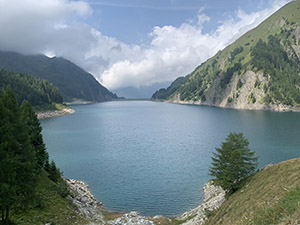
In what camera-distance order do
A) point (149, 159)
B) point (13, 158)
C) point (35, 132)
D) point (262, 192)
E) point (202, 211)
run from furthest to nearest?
point (149, 159), point (35, 132), point (202, 211), point (262, 192), point (13, 158)

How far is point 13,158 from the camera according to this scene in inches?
882

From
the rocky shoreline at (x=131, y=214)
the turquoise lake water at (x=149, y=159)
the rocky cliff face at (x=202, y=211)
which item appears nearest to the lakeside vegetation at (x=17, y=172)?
the rocky shoreline at (x=131, y=214)

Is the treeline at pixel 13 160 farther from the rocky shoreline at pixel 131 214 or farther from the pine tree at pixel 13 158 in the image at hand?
the rocky shoreline at pixel 131 214

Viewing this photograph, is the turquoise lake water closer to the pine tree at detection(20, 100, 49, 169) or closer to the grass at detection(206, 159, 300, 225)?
the grass at detection(206, 159, 300, 225)

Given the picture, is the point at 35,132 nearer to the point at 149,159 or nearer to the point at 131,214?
the point at 131,214

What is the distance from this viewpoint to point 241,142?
134 ft

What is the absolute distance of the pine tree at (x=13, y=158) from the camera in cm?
2188

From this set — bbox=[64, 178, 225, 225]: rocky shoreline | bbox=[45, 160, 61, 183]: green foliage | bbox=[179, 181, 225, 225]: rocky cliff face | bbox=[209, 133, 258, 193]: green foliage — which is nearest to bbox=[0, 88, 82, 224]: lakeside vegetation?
bbox=[64, 178, 225, 225]: rocky shoreline

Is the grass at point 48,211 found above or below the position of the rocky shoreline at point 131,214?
above

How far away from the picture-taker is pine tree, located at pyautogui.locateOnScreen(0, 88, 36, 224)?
71.8 feet

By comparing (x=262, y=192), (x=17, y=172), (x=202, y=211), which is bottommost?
(x=202, y=211)

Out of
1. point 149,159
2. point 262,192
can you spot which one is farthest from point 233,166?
point 149,159

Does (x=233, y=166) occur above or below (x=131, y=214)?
above

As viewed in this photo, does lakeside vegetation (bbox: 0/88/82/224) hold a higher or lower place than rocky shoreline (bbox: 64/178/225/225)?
higher
